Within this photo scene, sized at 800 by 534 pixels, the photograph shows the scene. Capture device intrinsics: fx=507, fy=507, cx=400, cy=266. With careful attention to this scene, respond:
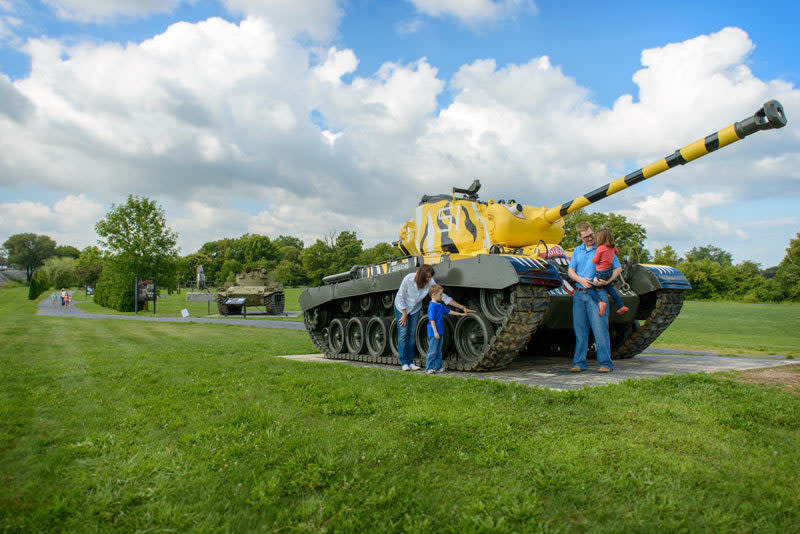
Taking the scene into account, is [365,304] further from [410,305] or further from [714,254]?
[714,254]

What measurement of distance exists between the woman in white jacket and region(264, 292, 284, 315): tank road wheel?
83.5 ft

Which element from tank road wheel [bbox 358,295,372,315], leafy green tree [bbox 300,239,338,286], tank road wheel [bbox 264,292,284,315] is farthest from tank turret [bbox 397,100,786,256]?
leafy green tree [bbox 300,239,338,286]

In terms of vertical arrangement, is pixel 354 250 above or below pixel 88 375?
above

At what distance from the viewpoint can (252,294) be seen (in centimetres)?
3212

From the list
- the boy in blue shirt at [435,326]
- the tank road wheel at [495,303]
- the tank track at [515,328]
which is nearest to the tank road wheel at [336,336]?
the boy in blue shirt at [435,326]

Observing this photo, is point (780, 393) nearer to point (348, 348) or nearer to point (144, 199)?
point (348, 348)

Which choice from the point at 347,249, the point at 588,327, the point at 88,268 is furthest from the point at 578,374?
the point at 88,268

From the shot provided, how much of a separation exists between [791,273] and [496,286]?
166 ft

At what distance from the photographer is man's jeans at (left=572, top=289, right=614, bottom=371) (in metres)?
6.98

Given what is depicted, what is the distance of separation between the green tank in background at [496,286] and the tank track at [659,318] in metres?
0.02

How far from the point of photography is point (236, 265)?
311 feet

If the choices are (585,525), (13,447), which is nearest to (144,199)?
(13,447)

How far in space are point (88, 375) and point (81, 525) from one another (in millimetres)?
5220

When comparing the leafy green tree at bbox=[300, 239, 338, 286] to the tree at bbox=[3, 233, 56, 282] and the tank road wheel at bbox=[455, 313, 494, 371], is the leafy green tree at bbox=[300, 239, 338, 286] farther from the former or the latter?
the tree at bbox=[3, 233, 56, 282]
